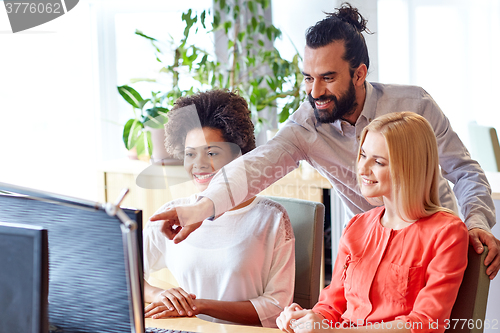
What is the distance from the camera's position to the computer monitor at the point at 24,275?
1.82ft

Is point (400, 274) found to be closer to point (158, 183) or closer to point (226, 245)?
point (226, 245)

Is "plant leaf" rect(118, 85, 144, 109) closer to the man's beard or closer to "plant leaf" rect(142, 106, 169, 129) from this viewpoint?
"plant leaf" rect(142, 106, 169, 129)

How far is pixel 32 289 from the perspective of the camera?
561 millimetres

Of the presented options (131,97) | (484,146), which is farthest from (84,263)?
(484,146)

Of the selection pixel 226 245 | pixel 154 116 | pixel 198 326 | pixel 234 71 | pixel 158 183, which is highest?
pixel 234 71

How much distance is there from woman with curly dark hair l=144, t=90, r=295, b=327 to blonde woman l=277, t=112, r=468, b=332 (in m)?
0.21

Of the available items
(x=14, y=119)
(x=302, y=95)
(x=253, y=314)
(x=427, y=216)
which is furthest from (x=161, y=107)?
(x=427, y=216)

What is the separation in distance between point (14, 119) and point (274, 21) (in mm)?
1321

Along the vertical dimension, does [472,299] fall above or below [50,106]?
below

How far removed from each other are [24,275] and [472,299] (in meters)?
0.73

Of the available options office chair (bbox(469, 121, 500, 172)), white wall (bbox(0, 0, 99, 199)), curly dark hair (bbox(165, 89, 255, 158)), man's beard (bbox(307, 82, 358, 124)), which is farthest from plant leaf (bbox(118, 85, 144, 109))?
office chair (bbox(469, 121, 500, 172))

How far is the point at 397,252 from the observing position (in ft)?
3.09

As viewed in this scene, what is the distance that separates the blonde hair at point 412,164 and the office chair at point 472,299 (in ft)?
0.39

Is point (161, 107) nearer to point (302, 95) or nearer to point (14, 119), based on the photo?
point (302, 95)
